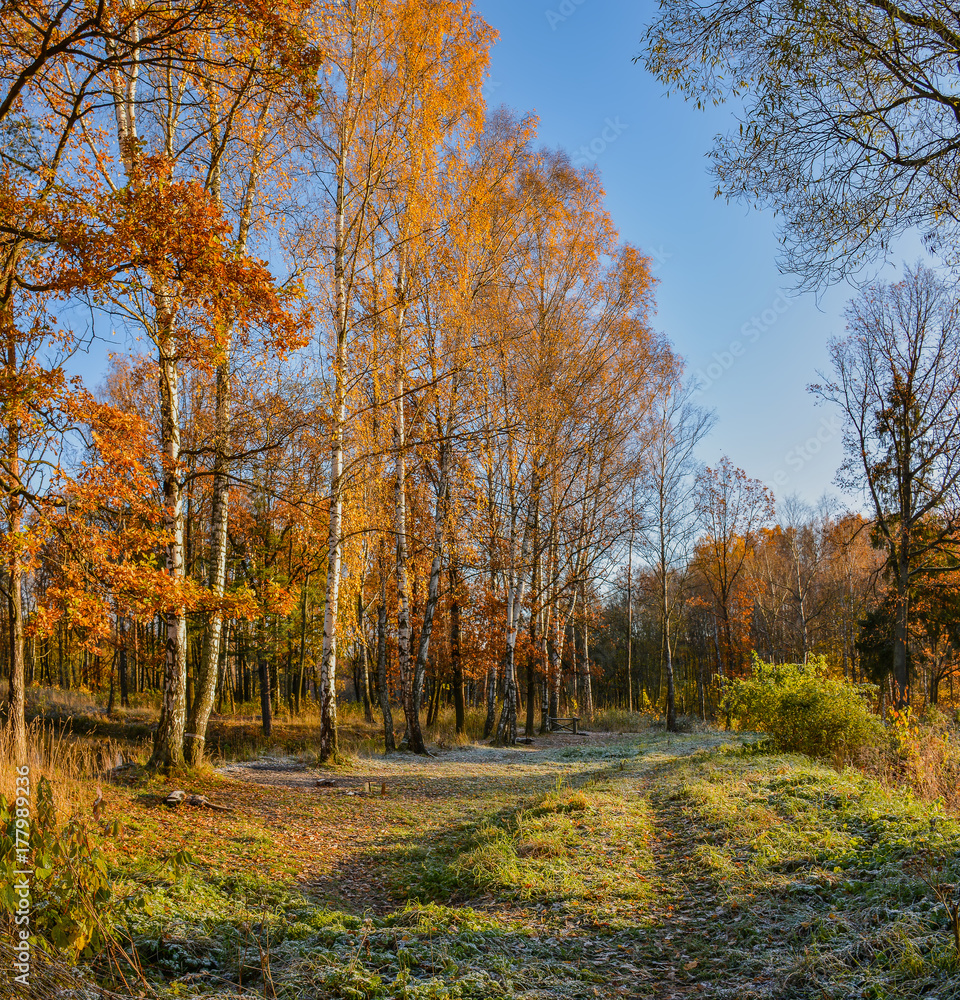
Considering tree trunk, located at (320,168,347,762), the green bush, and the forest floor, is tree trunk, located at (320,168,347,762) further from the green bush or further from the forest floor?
the green bush

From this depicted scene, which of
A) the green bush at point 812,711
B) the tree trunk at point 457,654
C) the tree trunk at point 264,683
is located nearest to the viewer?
the green bush at point 812,711

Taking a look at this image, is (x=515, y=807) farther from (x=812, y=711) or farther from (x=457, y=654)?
(x=457, y=654)

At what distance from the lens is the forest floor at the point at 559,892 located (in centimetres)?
303

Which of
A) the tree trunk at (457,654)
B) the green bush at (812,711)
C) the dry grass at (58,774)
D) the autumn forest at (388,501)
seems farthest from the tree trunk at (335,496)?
the tree trunk at (457,654)

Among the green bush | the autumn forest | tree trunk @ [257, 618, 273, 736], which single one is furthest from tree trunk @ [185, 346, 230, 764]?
the green bush

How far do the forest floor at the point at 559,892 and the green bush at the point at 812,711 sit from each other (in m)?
2.00

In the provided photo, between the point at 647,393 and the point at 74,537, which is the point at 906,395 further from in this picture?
the point at 74,537

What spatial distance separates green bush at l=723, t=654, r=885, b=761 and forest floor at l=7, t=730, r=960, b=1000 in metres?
2.00

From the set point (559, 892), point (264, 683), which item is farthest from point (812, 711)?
point (264, 683)

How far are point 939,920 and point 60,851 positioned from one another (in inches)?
172

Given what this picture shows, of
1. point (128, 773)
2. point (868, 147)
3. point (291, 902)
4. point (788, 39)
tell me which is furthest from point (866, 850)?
point (128, 773)

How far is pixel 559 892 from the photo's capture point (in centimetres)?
436

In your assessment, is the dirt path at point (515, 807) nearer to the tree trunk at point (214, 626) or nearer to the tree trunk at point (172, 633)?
the tree trunk at point (214, 626)

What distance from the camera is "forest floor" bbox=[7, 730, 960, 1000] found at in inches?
119
